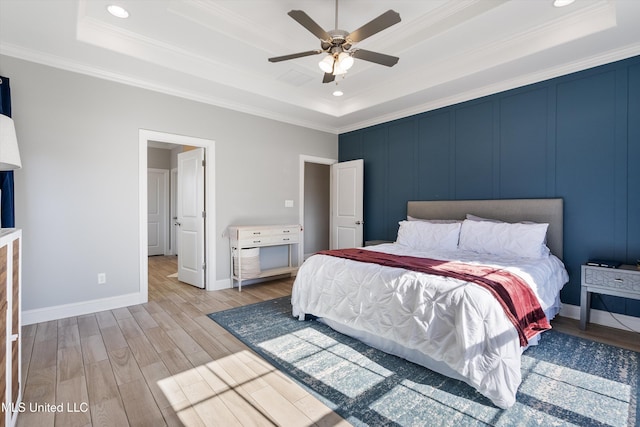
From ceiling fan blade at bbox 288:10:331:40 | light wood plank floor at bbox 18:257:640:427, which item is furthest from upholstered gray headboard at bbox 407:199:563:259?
ceiling fan blade at bbox 288:10:331:40

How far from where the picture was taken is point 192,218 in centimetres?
464

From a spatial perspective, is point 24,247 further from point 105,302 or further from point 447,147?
point 447,147

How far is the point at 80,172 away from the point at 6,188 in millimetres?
644

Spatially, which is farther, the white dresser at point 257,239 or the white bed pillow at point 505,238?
the white dresser at point 257,239

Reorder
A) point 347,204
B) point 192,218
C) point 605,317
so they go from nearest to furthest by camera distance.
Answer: point 605,317 < point 192,218 < point 347,204

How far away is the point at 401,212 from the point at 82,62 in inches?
181

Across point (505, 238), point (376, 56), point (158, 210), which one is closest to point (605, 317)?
point (505, 238)

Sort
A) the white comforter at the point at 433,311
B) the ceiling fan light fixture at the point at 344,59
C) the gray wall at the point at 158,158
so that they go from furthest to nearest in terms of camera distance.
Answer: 1. the gray wall at the point at 158,158
2. the ceiling fan light fixture at the point at 344,59
3. the white comforter at the point at 433,311

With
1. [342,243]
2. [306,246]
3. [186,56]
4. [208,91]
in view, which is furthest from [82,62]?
[306,246]

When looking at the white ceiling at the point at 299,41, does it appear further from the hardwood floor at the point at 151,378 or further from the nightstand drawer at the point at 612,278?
the hardwood floor at the point at 151,378

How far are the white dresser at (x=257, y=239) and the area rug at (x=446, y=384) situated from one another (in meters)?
1.65

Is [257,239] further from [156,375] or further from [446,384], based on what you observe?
[446,384]

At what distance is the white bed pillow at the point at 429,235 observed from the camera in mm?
3711

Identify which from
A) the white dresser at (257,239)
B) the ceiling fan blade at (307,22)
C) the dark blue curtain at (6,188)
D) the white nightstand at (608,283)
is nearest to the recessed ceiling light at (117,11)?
the dark blue curtain at (6,188)
